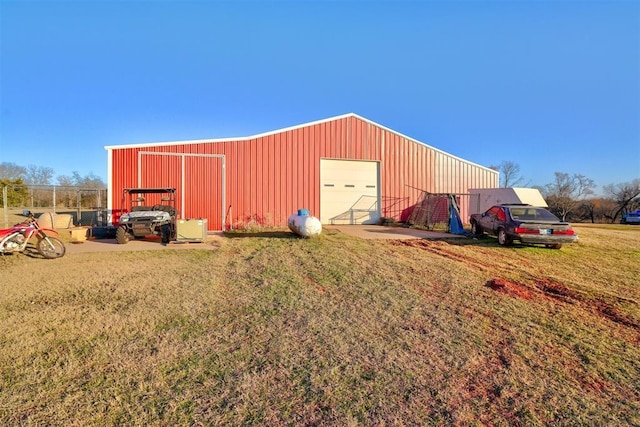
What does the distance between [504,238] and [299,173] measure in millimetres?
8459

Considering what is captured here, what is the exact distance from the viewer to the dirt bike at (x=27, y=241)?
25.0 ft

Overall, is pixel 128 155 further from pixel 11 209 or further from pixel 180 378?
pixel 11 209

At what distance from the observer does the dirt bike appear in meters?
7.62

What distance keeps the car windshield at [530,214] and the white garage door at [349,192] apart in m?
6.70

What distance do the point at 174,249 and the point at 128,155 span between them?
5782 mm

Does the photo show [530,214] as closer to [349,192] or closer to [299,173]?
[349,192]

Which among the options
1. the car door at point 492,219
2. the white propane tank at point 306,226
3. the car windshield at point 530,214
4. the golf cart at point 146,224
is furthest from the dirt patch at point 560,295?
the golf cart at point 146,224

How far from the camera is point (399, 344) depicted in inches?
142

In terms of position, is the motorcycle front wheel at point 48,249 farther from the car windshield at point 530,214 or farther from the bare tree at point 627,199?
the bare tree at point 627,199

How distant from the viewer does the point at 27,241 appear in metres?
7.86

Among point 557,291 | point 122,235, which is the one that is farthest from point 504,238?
point 122,235

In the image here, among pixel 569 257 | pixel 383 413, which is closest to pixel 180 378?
pixel 383 413

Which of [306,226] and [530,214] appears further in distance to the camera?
[530,214]

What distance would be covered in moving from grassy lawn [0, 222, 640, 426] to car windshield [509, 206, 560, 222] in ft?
12.0
